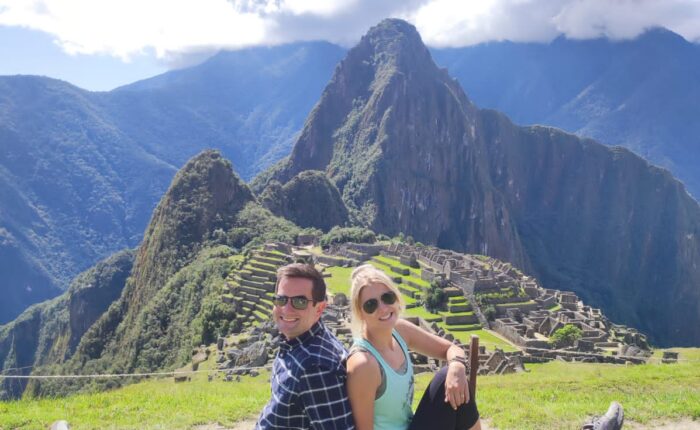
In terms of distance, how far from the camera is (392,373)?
4.54 m

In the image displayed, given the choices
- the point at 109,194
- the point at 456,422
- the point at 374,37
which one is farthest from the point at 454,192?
the point at 456,422

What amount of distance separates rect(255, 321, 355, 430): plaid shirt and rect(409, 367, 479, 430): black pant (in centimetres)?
75

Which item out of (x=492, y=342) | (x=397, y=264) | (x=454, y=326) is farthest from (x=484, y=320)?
(x=397, y=264)

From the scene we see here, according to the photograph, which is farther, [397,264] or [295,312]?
[397,264]

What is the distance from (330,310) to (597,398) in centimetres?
2252

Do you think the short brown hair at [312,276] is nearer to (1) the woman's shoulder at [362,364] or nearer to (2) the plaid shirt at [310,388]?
(2) the plaid shirt at [310,388]

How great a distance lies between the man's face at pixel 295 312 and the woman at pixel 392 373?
393 mm

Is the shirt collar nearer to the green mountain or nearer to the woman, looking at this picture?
the woman

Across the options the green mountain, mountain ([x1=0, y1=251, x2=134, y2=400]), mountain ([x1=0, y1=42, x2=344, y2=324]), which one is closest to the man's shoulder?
the green mountain

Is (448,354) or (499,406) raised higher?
(448,354)

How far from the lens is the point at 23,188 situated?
16100 cm

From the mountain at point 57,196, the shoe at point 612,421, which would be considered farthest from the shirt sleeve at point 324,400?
the mountain at point 57,196

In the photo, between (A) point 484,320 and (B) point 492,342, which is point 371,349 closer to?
(B) point 492,342

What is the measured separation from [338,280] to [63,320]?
6312 centimetres
